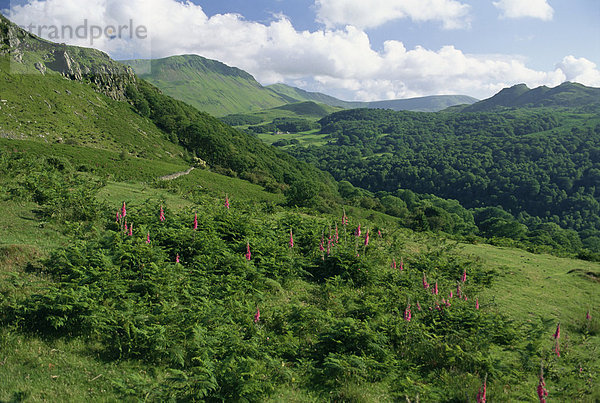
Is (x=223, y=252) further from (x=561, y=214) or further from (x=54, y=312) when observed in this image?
(x=561, y=214)

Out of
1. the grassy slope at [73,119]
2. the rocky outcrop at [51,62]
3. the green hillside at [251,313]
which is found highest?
the rocky outcrop at [51,62]

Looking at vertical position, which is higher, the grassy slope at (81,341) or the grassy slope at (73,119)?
the grassy slope at (73,119)

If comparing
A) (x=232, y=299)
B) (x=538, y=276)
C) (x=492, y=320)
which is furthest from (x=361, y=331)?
(x=538, y=276)

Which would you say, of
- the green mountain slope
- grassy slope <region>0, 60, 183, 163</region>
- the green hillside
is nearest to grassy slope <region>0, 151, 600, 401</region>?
the green hillside

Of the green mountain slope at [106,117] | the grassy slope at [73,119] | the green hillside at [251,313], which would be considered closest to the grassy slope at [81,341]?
the green hillside at [251,313]

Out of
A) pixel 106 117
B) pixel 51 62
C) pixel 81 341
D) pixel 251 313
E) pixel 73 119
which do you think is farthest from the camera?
pixel 51 62

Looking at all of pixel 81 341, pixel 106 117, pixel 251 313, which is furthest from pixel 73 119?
pixel 251 313

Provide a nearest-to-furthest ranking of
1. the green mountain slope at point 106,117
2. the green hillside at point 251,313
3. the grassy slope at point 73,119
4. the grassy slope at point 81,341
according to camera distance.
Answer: the grassy slope at point 81,341 < the green hillside at point 251,313 < the grassy slope at point 73,119 < the green mountain slope at point 106,117

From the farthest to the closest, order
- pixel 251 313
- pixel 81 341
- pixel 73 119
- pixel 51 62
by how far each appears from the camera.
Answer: pixel 51 62, pixel 73 119, pixel 251 313, pixel 81 341

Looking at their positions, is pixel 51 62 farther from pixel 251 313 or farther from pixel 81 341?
pixel 251 313

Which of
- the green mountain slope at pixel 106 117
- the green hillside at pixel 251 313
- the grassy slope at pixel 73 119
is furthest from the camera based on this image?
the green mountain slope at pixel 106 117

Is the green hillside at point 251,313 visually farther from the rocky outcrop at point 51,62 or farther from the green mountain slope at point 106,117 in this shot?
the rocky outcrop at point 51,62

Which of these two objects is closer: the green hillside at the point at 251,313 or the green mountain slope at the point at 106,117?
the green hillside at the point at 251,313

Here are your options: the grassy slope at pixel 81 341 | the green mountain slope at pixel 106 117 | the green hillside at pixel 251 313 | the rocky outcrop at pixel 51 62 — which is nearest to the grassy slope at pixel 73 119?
the green mountain slope at pixel 106 117
